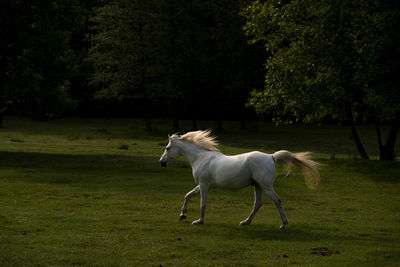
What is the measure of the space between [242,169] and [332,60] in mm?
13724

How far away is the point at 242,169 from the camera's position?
13250 millimetres

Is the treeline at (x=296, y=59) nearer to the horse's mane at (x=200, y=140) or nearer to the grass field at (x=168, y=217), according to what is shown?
the grass field at (x=168, y=217)

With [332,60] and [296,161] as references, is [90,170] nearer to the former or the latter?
[332,60]

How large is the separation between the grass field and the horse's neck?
5.48 feet

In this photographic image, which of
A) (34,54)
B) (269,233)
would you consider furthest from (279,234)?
(34,54)

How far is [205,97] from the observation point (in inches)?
2788

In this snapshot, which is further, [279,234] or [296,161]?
[296,161]

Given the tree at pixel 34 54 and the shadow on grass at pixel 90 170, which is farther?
the tree at pixel 34 54

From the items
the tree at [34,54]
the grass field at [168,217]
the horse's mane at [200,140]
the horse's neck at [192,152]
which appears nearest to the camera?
the grass field at [168,217]

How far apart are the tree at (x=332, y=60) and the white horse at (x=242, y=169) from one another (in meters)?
11.7

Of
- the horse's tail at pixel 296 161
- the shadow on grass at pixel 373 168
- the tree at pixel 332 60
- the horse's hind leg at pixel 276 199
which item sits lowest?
the shadow on grass at pixel 373 168

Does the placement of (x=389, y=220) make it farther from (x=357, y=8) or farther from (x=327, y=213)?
(x=357, y=8)

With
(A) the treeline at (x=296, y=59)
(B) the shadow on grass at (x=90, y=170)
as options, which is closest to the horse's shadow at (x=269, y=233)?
(B) the shadow on grass at (x=90, y=170)

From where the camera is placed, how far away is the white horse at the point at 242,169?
1304 centimetres
